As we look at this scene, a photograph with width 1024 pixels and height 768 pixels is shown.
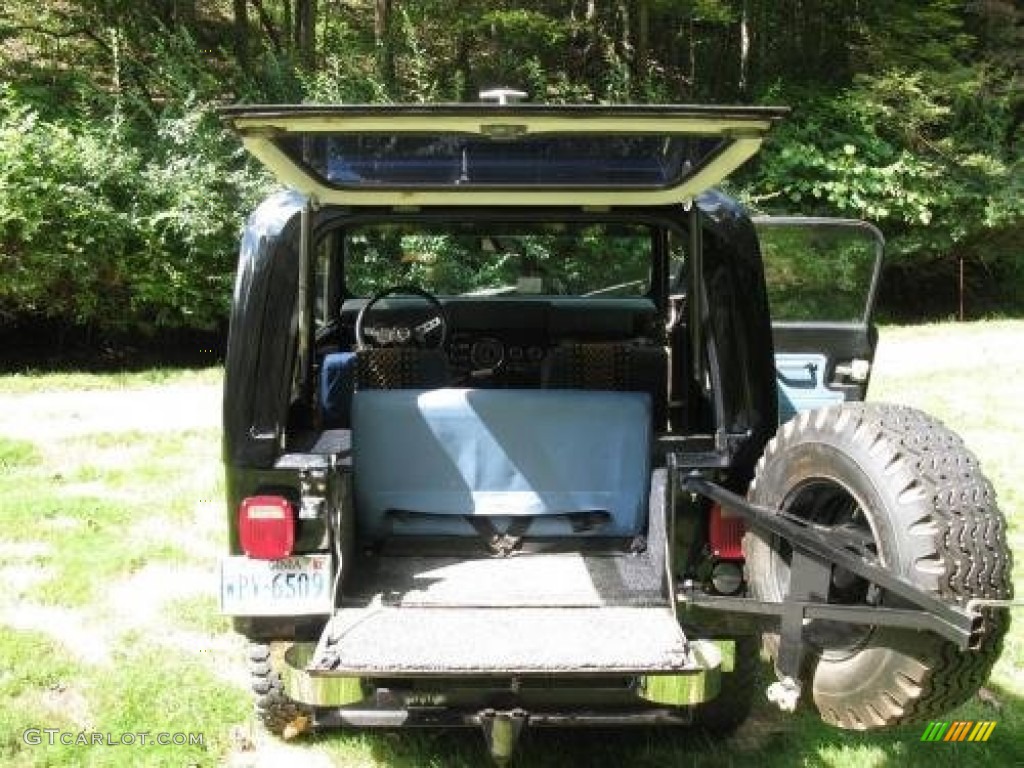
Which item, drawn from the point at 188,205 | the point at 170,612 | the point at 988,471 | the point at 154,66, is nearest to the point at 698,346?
the point at 170,612

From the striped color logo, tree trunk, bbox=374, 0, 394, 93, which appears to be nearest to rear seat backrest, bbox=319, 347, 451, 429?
the striped color logo

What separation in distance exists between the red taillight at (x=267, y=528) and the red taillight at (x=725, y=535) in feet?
4.20

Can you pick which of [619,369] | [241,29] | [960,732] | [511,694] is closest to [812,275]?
[619,369]

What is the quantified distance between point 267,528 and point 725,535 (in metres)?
1.38

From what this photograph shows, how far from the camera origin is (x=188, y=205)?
479 inches

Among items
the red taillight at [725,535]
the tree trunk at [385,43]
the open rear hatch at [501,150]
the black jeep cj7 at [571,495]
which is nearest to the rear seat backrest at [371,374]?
the black jeep cj7 at [571,495]

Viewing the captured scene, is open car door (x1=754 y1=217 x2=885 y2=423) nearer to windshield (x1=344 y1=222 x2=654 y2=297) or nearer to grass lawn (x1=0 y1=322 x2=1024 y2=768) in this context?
windshield (x1=344 y1=222 x2=654 y2=297)

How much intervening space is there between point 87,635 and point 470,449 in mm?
2123

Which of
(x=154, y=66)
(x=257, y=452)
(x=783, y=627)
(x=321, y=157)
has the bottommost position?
(x=783, y=627)

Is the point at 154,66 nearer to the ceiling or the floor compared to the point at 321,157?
nearer to the ceiling

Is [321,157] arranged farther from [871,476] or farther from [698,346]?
[871,476]

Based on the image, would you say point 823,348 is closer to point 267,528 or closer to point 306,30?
point 267,528

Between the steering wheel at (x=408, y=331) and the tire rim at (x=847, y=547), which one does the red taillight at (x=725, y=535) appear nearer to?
the tire rim at (x=847, y=547)

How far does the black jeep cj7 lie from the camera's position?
99.3 inches
